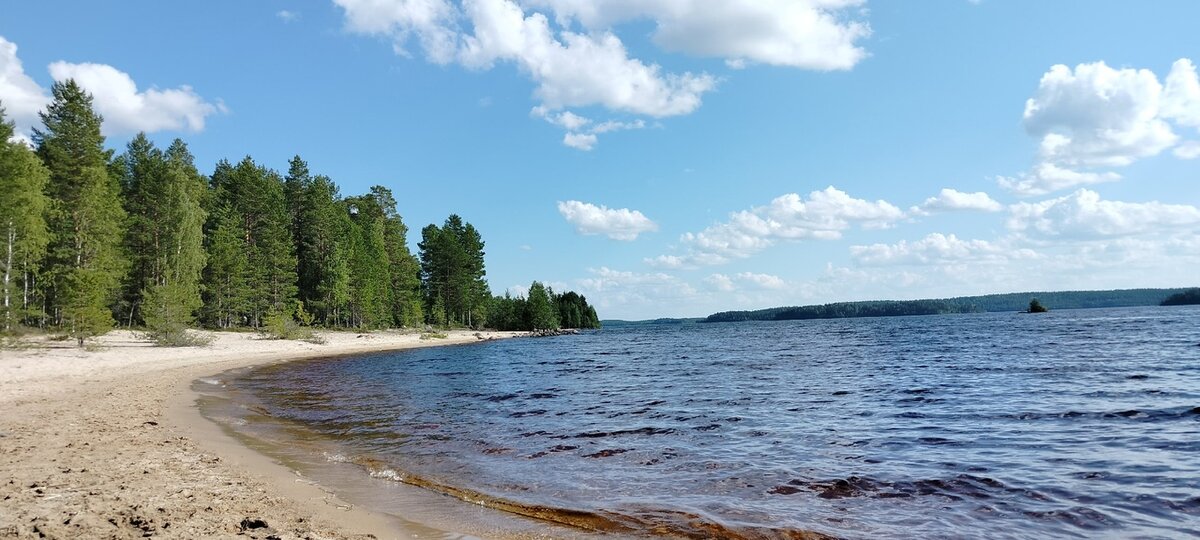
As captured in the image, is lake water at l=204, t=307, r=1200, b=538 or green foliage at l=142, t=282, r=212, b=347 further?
green foliage at l=142, t=282, r=212, b=347

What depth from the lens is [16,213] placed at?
1264 inches

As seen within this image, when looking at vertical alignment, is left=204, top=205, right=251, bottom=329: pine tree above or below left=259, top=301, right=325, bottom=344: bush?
above

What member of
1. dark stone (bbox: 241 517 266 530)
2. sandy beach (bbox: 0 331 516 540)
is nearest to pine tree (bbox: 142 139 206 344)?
sandy beach (bbox: 0 331 516 540)

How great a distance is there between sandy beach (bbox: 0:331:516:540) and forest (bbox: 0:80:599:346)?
1806cm

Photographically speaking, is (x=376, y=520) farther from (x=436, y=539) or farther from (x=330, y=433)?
(x=330, y=433)

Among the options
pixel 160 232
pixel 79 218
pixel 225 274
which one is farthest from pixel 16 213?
pixel 225 274

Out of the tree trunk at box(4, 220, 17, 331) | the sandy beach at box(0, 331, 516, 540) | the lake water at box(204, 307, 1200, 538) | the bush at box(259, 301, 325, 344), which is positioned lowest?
the lake water at box(204, 307, 1200, 538)

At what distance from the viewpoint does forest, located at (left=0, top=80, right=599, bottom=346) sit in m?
33.8

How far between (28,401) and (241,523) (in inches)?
635

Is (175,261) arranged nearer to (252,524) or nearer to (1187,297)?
(252,524)

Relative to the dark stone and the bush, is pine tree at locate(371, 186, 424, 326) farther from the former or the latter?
the dark stone

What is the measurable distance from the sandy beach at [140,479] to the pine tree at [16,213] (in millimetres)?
14747

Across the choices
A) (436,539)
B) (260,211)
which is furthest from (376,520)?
(260,211)

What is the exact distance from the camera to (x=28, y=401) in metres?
17.3
